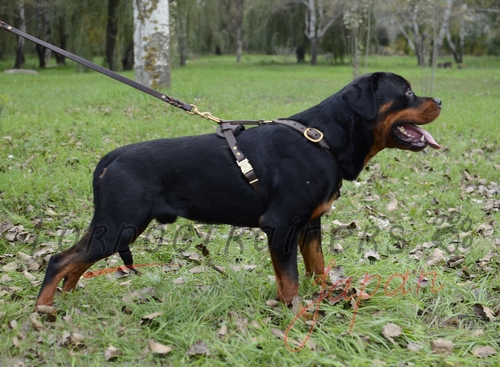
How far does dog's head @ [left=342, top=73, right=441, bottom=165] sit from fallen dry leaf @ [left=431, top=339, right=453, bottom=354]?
4.15 feet

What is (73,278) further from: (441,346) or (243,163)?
(441,346)

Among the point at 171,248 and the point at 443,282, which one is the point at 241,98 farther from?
the point at 443,282

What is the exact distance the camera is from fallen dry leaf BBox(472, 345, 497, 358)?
318 cm

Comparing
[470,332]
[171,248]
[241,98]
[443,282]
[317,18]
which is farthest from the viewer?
[317,18]

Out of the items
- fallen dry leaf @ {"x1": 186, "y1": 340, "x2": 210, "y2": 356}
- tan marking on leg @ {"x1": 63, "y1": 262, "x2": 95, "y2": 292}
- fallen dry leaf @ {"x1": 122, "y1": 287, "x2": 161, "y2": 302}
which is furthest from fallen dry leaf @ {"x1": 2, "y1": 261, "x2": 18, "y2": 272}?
fallen dry leaf @ {"x1": 186, "y1": 340, "x2": 210, "y2": 356}

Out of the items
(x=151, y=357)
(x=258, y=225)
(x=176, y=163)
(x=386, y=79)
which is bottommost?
(x=151, y=357)

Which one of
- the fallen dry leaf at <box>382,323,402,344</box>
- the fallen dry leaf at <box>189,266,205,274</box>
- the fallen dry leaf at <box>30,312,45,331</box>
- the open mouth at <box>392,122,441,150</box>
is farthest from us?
the fallen dry leaf at <box>189,266,205,274</box>

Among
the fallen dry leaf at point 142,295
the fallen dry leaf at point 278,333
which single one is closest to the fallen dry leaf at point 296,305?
the fallen dry leaf at point 278,333

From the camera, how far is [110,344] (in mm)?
3307

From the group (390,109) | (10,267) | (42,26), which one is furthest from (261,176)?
(42,26)

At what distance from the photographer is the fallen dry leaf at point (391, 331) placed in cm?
333

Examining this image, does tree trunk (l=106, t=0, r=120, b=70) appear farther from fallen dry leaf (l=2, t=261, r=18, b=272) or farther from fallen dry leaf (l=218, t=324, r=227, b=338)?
fallen dry leaf (l=218, t=324, r=227, b=338)

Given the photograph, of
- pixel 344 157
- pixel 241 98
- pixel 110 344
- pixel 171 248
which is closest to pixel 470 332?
pixel 344 157

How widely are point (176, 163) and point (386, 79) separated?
156cm
